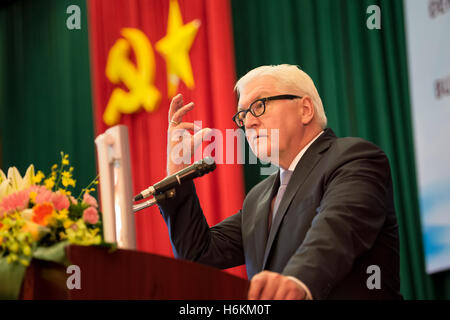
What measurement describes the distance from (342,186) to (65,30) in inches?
136

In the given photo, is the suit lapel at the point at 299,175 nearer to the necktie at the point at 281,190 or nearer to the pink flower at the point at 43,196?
the necktie at the point at 281,190

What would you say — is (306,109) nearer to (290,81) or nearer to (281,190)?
(290,81)

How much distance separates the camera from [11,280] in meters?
1.15

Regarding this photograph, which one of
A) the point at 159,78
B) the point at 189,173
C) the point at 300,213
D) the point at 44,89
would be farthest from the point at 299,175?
the point at 44,89

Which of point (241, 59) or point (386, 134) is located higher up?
point (241, 59)

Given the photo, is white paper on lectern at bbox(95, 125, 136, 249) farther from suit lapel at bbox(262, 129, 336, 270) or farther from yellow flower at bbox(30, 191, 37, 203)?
suit lapel at bbox(262, 129, 336, 270)

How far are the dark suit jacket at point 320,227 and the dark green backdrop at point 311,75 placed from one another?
961 mm

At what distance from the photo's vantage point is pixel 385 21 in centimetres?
282

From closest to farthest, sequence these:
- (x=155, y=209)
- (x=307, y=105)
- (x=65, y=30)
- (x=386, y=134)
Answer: (x=307, y=105) → (x=386, y=134) → (x=155, y=209) → (x=65, y=30)

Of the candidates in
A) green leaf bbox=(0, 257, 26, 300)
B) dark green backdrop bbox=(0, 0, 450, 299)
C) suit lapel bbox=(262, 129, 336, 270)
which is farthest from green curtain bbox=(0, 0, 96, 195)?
green leaf bbox=(0, 257, 26, 300)

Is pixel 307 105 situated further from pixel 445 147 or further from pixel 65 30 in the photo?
pixel 65 30

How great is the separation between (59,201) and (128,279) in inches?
13.0

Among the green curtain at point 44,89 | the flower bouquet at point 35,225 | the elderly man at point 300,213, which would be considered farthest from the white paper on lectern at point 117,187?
the green curtain at point 44,89
